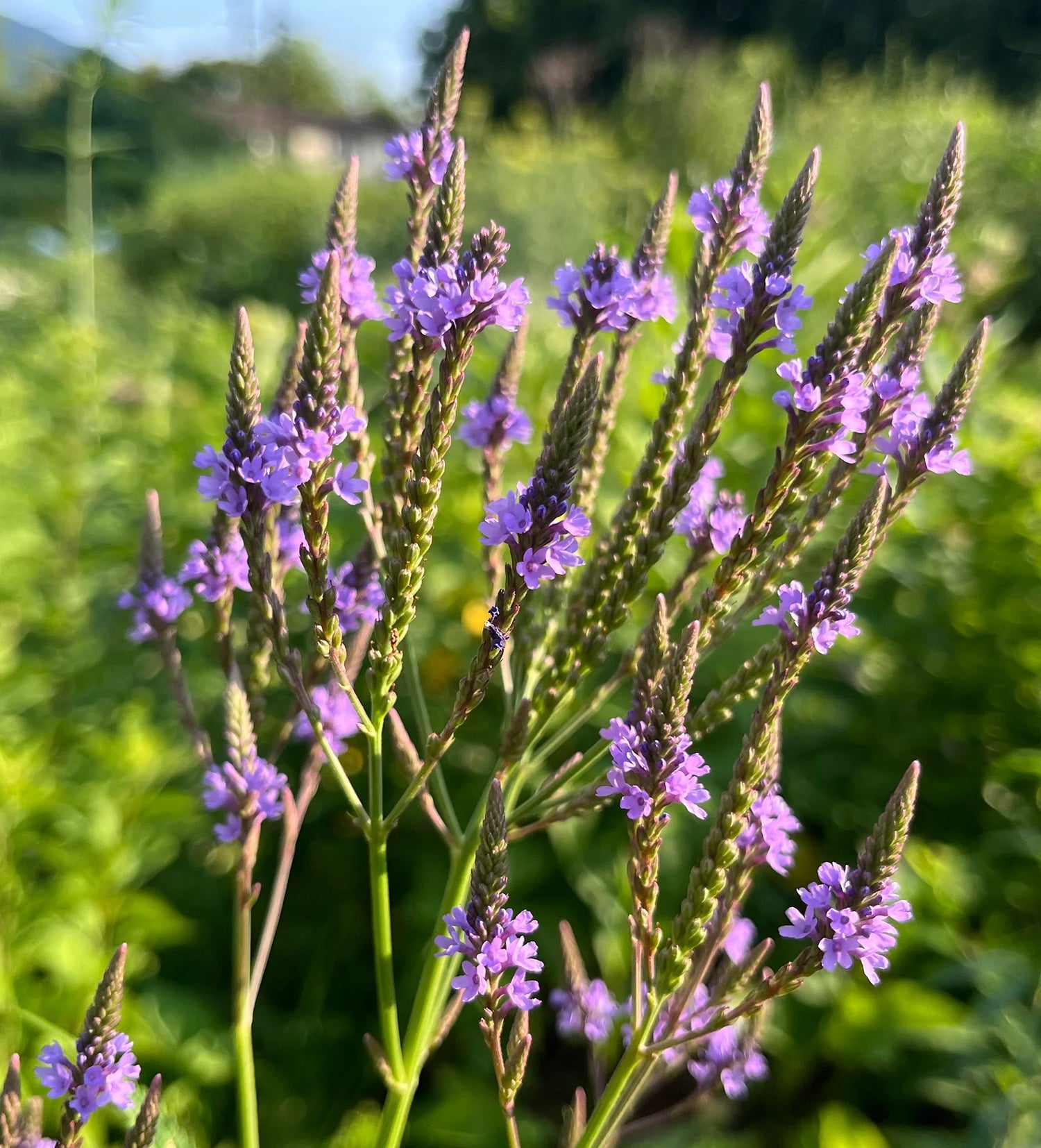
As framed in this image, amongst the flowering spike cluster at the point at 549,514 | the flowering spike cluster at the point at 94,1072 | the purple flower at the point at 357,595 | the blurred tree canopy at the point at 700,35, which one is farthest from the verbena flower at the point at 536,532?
the blurred tree canopy at the point at 700,35

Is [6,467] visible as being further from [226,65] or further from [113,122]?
[226,65]

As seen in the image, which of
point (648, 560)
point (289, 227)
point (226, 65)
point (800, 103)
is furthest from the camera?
point (226, 65)

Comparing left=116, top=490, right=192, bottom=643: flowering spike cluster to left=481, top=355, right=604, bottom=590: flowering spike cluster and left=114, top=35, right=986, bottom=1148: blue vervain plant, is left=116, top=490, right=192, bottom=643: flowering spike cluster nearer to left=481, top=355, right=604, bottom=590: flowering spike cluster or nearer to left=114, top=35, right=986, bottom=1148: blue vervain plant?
left=114, top=35, right=986, bottom=1148: blue vervain plant

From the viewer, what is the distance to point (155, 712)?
2.76m

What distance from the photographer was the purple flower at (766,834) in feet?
3.55

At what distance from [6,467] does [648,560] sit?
3142mm

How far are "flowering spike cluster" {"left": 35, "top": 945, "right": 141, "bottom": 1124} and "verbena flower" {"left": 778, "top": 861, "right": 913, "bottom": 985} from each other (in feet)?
2.24

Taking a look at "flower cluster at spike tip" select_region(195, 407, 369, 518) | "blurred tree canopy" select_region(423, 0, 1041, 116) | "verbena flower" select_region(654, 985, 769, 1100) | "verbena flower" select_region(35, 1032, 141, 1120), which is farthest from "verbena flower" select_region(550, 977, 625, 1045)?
"blurred tree canopy" select_region(423, 0, 1041, 116)

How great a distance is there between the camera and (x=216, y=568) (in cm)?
116

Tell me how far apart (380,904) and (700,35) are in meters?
31.9

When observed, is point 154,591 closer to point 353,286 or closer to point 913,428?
point 353,286

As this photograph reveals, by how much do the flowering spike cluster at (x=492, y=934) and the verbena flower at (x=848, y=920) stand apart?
270mm

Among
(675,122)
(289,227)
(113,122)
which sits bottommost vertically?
(289,227)

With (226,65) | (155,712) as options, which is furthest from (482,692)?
(226,65)
